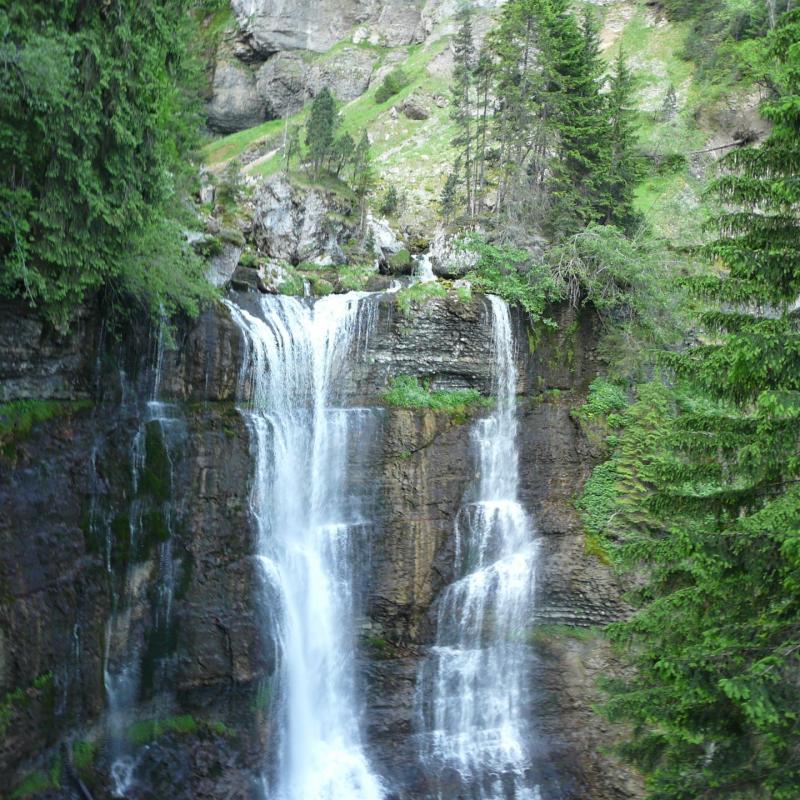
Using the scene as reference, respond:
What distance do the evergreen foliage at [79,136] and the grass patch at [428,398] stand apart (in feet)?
23.1

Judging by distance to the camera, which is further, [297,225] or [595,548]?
[297,225]

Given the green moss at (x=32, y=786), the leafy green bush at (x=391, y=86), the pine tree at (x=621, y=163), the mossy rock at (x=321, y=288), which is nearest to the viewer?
the green moss at (x=32, y=786)

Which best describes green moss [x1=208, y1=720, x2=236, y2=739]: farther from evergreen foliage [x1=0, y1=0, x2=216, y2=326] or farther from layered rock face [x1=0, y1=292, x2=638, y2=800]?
evergreen foliage [x1=0, y1=0, x2=216, y2=326]

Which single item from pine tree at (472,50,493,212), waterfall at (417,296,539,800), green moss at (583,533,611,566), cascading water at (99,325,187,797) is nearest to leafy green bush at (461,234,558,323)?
waterfall at (417,296,539,800)

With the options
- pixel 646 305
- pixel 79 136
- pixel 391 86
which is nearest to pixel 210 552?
pixel 79 136

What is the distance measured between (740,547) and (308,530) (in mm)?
10247

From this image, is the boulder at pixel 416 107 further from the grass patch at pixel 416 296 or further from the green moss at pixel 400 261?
the grass patch at pixel 416 296

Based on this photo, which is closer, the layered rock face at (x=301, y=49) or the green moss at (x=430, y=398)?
the green moss at (x=430, y=398)

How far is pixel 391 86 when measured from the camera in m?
42.0

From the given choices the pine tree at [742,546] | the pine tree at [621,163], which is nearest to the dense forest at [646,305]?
the pine tree at [742,546]

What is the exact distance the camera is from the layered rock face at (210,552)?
35.4 ft

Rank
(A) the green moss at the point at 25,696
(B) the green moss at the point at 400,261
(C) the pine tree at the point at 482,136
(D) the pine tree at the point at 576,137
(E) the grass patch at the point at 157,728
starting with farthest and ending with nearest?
(C) the pine tree at the point at 482,136 → (B) the green moss at the point at 400,261 → (D) the pine tree at the point at 576,137 → (E) the grass patch at the point at 157,728 → (A) the green moss at the point at 25,696

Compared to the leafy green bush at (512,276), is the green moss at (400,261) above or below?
above

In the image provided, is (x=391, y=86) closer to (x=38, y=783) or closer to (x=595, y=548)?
(x=595, y=548)
